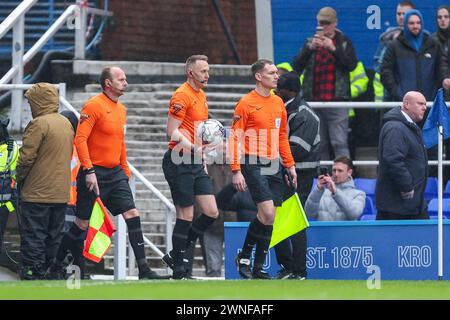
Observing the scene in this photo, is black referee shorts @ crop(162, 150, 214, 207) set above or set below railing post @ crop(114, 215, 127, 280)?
above

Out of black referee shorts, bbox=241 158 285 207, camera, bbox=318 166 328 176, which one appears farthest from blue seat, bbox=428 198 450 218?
black referee shorts, bbox=241 158 285 207

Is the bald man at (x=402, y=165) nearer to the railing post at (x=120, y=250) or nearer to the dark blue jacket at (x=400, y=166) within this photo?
the dark blue jacket at (x=400, y=166)

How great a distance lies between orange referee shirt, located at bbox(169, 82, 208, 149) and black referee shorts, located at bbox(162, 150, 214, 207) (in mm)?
202

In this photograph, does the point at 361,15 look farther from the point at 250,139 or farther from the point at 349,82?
the point at 250,139

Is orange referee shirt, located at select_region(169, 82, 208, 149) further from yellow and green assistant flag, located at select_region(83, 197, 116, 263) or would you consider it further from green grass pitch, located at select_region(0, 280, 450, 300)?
green grass pitch, located at select_region(0, 280, 450, 300)

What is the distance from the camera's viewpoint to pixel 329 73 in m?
20.6

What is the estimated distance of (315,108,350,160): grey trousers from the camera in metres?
20.5

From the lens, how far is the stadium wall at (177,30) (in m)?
26.7

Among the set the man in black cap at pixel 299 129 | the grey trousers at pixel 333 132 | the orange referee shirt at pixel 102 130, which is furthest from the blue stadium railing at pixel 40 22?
the orange referee shirt at pixel 102 130

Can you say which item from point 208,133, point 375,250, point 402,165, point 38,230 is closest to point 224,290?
point 208,133

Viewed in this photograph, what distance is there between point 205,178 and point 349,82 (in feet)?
15.4

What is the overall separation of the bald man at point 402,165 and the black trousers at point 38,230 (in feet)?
10.6

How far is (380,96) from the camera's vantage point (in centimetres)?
2142

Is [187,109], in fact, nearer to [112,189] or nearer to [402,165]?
[112,189]
